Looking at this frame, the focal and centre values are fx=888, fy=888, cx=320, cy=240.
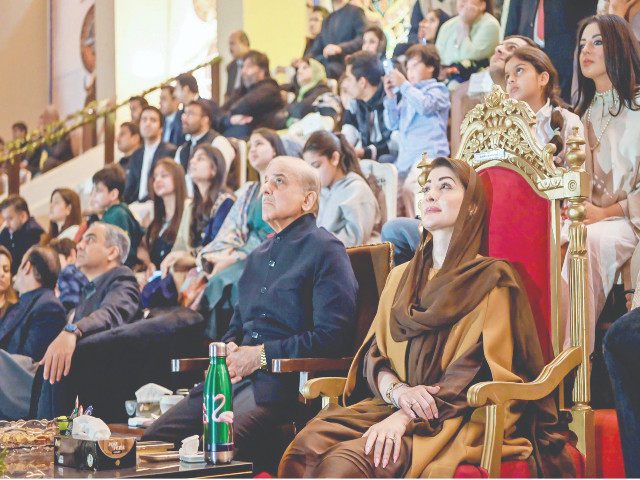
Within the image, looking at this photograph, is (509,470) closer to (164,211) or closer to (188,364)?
(188,364)

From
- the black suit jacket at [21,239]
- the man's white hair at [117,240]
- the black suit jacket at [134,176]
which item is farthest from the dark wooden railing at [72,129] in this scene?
the man's white hair at [117,240]

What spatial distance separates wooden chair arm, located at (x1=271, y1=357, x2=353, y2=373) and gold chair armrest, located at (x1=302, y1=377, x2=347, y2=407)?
8cm

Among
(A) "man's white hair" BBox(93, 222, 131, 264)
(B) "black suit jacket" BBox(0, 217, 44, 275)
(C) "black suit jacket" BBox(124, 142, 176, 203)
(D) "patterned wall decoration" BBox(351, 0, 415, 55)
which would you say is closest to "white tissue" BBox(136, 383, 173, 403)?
(A) "man's white hair" BBox(93, 222, 131, 264)

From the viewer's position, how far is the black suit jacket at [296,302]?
10.0ft

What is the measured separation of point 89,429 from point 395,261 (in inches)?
70.5

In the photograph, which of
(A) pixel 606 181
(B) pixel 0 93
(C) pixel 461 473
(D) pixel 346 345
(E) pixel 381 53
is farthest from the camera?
(B) pixel 0 93

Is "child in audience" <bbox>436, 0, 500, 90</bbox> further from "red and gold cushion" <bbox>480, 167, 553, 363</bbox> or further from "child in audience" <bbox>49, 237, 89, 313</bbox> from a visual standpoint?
"child in audience" <bbox>49, 237, 89, 313</bbox>

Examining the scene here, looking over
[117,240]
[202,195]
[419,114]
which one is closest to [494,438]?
[117,240]

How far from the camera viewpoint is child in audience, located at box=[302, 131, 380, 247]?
4586 millimetres

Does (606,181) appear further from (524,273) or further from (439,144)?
(439,144)

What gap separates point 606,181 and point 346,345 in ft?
3.88

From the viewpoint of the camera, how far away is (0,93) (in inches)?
441

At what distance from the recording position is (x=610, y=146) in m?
3.37

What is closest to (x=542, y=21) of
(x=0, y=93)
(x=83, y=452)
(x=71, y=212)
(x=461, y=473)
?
(x=461, y=473)
